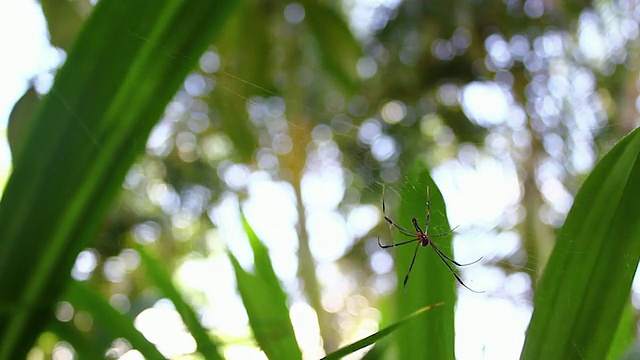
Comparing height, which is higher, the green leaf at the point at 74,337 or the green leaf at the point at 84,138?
the green leaf at the point at 84,138

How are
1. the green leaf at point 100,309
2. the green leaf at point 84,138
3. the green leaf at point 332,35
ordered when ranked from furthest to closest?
1. the green leaf at point 332,35
2. the green leaf at point 100,309
3. the green leaf at point 84,138

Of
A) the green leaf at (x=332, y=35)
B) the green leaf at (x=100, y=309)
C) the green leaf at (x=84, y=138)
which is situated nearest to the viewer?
the green leaf at (x=84, y=138)

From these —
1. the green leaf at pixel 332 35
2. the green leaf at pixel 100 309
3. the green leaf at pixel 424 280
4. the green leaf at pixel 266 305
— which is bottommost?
the green leaf at pixel 100 309

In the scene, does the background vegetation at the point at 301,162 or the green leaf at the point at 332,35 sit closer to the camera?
the background vegetation at the point at 301,162

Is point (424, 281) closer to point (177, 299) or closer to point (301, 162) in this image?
point (177, 299)

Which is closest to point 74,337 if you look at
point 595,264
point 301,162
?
point 595,264

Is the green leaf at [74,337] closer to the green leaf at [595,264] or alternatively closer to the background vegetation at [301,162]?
the background vegetation at [301,162]

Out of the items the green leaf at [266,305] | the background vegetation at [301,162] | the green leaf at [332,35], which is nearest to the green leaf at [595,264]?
the background vegetation at [301,162]
